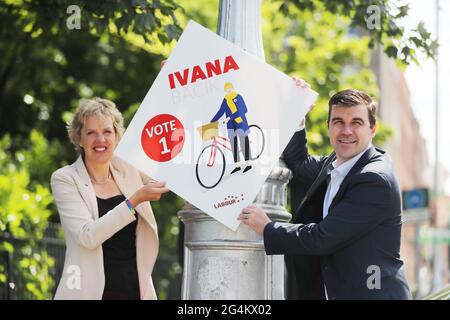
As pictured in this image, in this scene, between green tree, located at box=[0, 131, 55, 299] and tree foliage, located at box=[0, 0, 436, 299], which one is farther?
tree foliage, located at box=[0, 0, 436, 299]

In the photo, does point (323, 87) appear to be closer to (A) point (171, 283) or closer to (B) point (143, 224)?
(A) point (171, 283)

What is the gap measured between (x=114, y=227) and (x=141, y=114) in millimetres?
633

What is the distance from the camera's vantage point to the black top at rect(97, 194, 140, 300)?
14.5ft

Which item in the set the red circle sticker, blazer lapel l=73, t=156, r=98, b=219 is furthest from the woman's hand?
blazer lapel l=73, t=156, r=98, b=219

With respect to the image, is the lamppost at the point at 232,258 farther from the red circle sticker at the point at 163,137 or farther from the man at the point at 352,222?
the red circle sticker at the point at 163,137

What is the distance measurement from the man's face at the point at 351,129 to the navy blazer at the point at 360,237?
0.07 metres

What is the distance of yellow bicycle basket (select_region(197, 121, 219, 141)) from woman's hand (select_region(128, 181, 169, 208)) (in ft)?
1.18

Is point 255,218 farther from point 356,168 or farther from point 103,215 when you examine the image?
point 103,215

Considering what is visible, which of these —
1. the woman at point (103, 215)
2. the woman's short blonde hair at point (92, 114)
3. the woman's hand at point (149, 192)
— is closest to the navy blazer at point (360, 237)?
the woman's hand at point (149, 192)

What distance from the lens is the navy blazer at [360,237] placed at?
377 cm

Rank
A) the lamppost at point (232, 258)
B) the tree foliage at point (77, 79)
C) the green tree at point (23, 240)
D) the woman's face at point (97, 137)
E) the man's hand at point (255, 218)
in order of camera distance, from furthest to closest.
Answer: the tree foliage at point (77, 79), the green tree at point (23, 240), the woman's face at point (97, 137), the lamppost at point (232, 258), the man's hand at point (255, 218)

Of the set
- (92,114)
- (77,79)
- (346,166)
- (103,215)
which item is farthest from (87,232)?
(77,79)

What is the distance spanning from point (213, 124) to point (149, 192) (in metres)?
0.52

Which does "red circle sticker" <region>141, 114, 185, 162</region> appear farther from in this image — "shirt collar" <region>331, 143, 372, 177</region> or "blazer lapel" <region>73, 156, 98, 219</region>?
"shirt collar" <region>331, 143, 372, 177</region>
